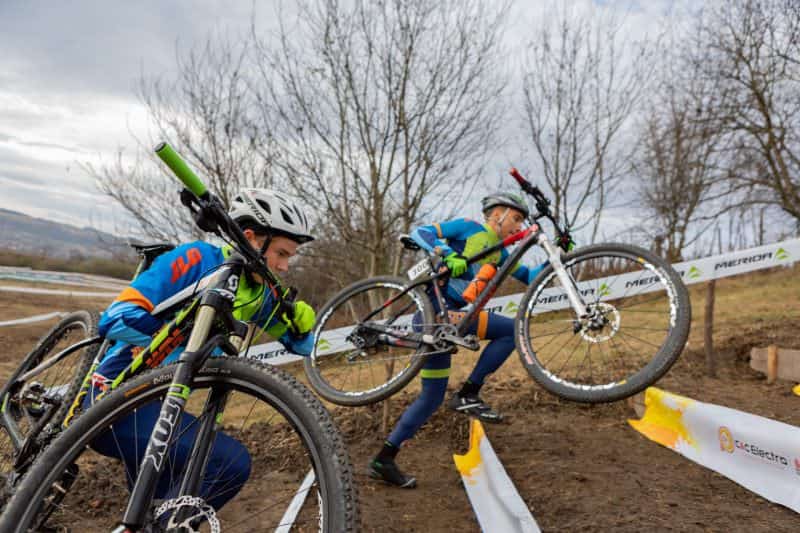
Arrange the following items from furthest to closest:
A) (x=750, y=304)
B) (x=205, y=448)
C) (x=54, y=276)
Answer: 1. (x=54, y=276)
2. (x=750, y=304)
3. (x=205, y=448)

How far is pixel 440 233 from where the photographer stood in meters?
4.64

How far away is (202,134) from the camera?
34.1 ft

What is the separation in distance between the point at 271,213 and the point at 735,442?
3508 millimetres

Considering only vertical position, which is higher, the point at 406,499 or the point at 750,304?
the point at 750,304

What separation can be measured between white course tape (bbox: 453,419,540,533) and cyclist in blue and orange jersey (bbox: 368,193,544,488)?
0.40m

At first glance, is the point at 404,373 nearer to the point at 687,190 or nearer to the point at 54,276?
the point at 687,190

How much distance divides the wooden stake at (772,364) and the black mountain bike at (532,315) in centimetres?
168

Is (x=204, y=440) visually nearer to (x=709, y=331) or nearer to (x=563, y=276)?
(x=563, y=276)

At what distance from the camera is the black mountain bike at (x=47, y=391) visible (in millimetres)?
2846

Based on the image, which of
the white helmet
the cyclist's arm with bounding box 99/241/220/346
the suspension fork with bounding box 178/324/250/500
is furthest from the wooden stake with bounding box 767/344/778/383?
the suspension fork with bounding box 178/324/250/500

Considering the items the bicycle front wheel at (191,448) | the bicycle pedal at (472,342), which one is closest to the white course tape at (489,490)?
the bicycle pedal at (472,342)

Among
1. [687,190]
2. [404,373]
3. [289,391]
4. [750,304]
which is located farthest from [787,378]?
[750,304]

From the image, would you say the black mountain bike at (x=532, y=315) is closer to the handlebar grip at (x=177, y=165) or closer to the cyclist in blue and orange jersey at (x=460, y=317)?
the cyclist in blue and orange jersey at (x=460, y=317)

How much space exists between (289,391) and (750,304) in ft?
47.7
